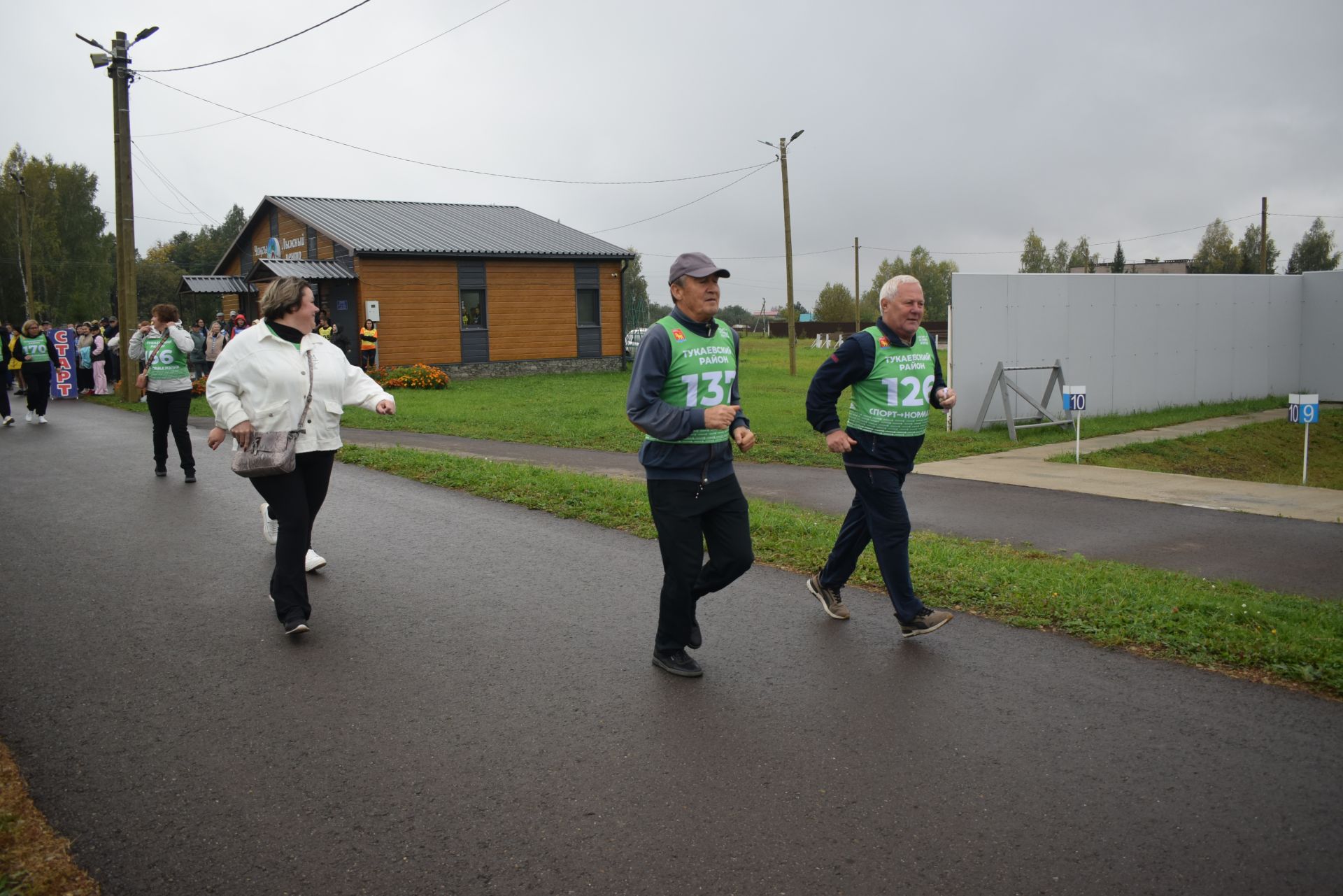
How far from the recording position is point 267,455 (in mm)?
5508

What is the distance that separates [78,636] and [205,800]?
2.51m

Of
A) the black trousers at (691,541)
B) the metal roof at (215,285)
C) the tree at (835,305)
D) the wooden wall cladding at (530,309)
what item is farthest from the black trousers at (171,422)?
the tree at (835,305)

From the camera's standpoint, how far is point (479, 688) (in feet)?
15.6

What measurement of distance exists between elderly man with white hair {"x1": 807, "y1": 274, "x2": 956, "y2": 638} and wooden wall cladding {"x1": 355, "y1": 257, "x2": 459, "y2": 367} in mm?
25970

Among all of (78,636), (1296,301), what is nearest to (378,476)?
(78,636)

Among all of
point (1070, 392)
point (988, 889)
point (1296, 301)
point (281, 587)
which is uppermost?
point (1296, 301)

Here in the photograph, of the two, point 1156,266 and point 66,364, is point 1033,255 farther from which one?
point 66,364

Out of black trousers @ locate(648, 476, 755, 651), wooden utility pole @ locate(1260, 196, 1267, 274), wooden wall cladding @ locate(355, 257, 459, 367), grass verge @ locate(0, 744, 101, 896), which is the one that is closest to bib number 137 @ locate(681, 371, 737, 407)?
black trousers @ locate(648, 476, 755, 651)

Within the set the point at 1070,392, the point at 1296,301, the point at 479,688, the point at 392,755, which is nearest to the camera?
the point at 392,755

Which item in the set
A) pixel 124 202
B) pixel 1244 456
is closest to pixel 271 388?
pixel 1244 456

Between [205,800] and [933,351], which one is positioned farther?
[933,351]

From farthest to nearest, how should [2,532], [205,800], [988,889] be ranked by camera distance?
1. [2,532]
2. [205,800]
3. [988,889]

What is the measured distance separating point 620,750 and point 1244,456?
1427 cm

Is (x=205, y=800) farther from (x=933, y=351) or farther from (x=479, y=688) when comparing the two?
(x=933, y=351)
